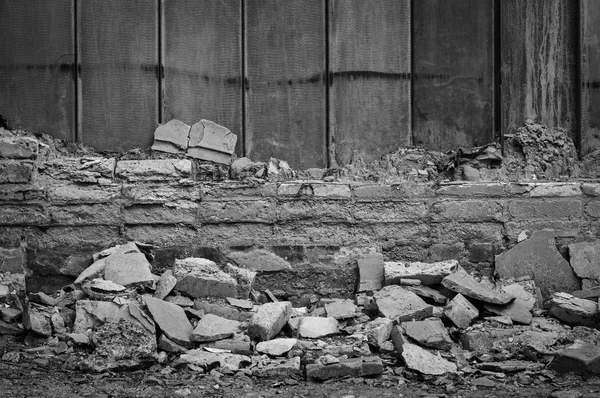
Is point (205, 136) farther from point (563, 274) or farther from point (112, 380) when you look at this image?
point (563, 274)

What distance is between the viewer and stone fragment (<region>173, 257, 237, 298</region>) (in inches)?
184

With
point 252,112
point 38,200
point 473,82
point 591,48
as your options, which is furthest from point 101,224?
point 591,48

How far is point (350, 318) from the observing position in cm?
466

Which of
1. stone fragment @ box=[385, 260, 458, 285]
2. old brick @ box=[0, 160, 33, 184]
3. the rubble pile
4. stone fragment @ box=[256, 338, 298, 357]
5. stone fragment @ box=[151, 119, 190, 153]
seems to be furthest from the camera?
stone fragment @ box=[151, 119, 190, 153]

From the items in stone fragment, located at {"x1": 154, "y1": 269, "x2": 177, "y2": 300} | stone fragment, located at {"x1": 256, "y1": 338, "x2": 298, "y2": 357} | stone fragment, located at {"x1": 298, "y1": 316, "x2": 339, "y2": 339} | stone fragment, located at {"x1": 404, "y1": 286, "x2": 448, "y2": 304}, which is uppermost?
stone fragment, located at {"x1": 154, "y1": 269, "x2": 177, "y2": 300}

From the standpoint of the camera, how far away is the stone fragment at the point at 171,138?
205 inches

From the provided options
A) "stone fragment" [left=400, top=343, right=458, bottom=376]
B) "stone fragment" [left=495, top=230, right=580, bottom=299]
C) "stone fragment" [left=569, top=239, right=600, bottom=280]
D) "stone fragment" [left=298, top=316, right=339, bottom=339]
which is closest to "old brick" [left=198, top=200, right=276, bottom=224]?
"stone fragment" [left=298, top=316, right=339, bottom=339]

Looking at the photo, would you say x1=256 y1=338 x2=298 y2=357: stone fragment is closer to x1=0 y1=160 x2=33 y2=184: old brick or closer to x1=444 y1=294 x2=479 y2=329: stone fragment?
x1=444 y1=294 x2=479 y2=329: stone fragment

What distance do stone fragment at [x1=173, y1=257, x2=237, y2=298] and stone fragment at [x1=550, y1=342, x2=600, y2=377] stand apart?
6.22ft

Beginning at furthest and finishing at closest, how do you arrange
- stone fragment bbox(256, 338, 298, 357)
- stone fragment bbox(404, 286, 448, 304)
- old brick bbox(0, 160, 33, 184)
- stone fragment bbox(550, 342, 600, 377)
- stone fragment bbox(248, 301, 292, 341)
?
old brick bbox(0, 160, 33, 184) < stone fragment bbox(404, 286, 448, 304) < stone fragment bbox(248, 301, 292, 341) < stone fragment bbox(256, 338, 298, 357) < stone fragment bbox(550, 342, 600, 377)

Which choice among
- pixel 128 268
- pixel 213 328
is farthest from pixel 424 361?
pixel 128 268

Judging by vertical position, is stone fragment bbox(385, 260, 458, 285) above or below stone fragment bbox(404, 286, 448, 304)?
above

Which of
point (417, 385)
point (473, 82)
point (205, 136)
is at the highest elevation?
point (473, 82)

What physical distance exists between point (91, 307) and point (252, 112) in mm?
1763
